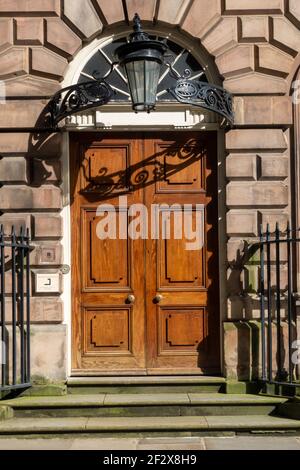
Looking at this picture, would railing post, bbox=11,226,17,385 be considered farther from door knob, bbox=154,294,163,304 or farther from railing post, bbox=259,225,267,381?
railing post, bbox=259,225,267,381

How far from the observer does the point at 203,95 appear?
25.1 feet

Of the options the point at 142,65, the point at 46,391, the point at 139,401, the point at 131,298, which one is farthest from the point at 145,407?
the point at 142,65

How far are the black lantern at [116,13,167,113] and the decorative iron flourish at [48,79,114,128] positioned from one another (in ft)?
1.15

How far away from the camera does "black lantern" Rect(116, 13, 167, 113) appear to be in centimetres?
723

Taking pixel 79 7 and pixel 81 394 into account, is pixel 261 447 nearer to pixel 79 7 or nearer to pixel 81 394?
pixel 81 394

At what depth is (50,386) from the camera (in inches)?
314

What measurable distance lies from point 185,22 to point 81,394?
4.62 metres

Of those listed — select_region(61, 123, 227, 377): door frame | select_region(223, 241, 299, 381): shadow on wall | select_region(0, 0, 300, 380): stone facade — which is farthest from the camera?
select_region(61, 123, 227, 377): door frame

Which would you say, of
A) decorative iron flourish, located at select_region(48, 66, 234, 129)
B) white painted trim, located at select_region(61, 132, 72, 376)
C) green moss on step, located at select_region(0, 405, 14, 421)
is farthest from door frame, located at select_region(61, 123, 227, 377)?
green moss on step, located at select_region(0, 405, 14, 421)

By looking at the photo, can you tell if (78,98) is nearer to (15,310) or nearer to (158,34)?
(158,34)

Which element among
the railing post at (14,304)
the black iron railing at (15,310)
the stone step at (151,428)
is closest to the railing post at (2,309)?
the black iron railing at (15,310)

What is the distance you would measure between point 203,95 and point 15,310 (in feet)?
10.8

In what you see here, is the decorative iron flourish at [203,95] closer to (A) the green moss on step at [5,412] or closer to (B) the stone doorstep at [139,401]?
(B) the stone doorstep at [139,401]

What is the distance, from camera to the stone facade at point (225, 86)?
8.23 metres
